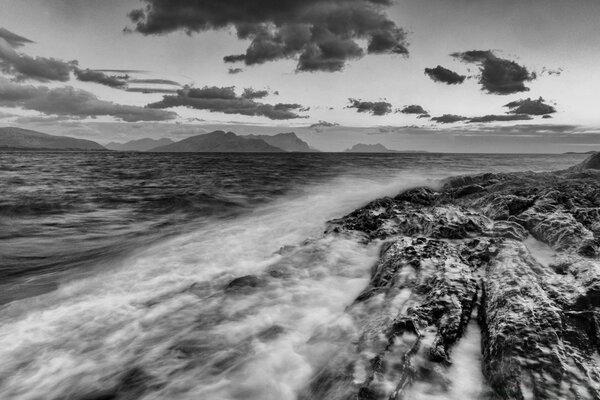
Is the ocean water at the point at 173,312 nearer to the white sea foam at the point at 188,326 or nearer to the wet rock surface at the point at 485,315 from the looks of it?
the white sea foam at the point at 188,326

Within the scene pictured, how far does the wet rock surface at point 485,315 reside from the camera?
10.4 feet

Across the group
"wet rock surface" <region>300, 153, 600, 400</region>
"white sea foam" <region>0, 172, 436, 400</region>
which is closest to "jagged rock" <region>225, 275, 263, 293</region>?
"white sea foam" <region>0, 172, 436, 400</region>

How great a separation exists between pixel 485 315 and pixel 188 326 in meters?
4.35

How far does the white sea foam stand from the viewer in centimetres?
415

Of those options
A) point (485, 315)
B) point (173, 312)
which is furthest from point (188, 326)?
point (485, 315)

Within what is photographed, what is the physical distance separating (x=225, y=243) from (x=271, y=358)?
6277 mm

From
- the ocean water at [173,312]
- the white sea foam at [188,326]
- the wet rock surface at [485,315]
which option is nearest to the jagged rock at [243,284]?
the ocean water at [173,312]

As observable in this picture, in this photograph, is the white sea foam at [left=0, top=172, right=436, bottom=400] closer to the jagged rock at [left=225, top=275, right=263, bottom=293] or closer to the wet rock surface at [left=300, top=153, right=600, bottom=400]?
the jagged rock at [left=225, top=275, right=263, bottom=293]

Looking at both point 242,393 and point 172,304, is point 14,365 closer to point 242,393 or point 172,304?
point 172,304

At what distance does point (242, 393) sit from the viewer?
3.82 m

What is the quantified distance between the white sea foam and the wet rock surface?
0.68 m

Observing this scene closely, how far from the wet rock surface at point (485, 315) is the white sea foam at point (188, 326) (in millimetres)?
677

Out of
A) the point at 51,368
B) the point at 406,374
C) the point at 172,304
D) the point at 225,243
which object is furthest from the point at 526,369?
the point at 225,243

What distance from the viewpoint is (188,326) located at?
527 cm
